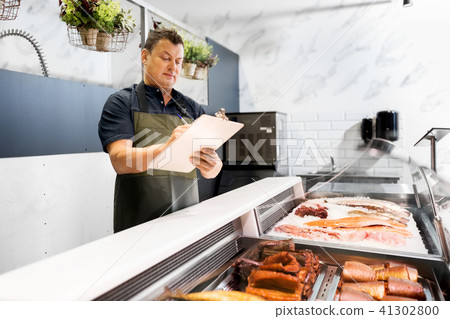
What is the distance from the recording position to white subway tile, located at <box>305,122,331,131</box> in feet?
12.1

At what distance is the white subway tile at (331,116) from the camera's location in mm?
3627

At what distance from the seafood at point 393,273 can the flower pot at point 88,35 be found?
158 centimetres

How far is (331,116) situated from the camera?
3.66 metres

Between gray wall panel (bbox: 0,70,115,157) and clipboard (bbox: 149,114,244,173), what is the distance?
0.79m

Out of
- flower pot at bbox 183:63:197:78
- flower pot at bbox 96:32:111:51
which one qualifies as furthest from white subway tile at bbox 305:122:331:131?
flower pot at bbox 96:32:111:51

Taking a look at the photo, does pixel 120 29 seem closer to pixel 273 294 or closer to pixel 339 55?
pixel 273 294

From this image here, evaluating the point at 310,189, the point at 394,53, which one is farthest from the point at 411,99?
the point at 310,189

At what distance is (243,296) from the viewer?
29.0 inches

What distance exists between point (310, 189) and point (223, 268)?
1.14 metres

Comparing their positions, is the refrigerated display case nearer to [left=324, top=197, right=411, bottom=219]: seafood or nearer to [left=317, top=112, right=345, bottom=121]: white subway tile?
[left=324, top=197, right=411, bottom=219]: seafood

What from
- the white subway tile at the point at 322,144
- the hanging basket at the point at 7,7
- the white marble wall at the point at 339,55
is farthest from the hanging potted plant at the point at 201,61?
the white subway tile at the point at 322,144

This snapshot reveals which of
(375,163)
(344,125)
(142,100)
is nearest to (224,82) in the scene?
(344,125)

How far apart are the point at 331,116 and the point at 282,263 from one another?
3029 millimetres

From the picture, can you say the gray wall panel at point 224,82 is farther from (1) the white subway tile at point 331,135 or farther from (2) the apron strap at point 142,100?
(2) the apron strap at point 142,100
